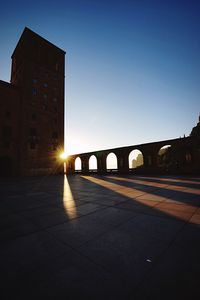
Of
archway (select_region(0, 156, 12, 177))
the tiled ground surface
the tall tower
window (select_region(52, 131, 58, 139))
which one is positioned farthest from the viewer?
window (select_region(52, 131, 58, 139))

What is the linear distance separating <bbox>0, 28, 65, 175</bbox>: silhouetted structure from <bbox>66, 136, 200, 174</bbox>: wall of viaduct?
9430 millimetres

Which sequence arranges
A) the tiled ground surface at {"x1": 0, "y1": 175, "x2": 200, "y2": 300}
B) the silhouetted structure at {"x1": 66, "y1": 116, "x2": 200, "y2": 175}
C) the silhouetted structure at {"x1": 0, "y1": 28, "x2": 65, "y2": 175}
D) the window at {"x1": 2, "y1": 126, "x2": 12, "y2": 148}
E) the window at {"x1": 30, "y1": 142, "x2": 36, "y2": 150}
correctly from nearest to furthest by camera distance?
the tiled ground surface at {"x1": 0, "y1": 175, "x2": 200, "y2": 300} → the silhouetted structure at {"x1": 66, "y1": 116, "x2": 200, "y2": 175} → the window at {"x1": 2, "y1": 126, "x2": 12, "y2": 148} → the silhouetted structure at {"x1": 0, "y1": 28, "x2": 65, "y2": 175} → the window at {"x1": 30, "y1": 142, "x2": 36, "y2": 150}

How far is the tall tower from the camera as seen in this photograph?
76.8 feet

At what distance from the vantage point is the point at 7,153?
21.5 m

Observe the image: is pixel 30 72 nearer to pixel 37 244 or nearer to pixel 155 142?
pixel 155 142

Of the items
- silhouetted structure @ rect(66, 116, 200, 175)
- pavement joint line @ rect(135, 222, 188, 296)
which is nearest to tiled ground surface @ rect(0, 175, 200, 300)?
pavement joint line @ rect(135, 222, 188, 296)

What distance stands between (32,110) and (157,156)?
2174 cm

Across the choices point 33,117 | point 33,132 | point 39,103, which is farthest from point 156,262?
point 39,103

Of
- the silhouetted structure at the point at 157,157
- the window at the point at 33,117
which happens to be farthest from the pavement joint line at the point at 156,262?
the window at the point at 33,117

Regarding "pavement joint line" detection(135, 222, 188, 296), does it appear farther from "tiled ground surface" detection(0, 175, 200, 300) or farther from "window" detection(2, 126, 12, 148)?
"window" detection(2, 126, 12, 148)

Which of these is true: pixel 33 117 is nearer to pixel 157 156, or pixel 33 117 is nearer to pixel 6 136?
pixel 6 136

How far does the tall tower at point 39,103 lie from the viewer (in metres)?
23.4

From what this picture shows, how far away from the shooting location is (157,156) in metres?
16.5

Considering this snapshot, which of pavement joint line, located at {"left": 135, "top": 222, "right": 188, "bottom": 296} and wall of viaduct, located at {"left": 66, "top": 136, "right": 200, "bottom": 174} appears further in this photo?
wall of viaduct, located at {"left": 66, "top": 136, "right": 200, "bottom": 174}
